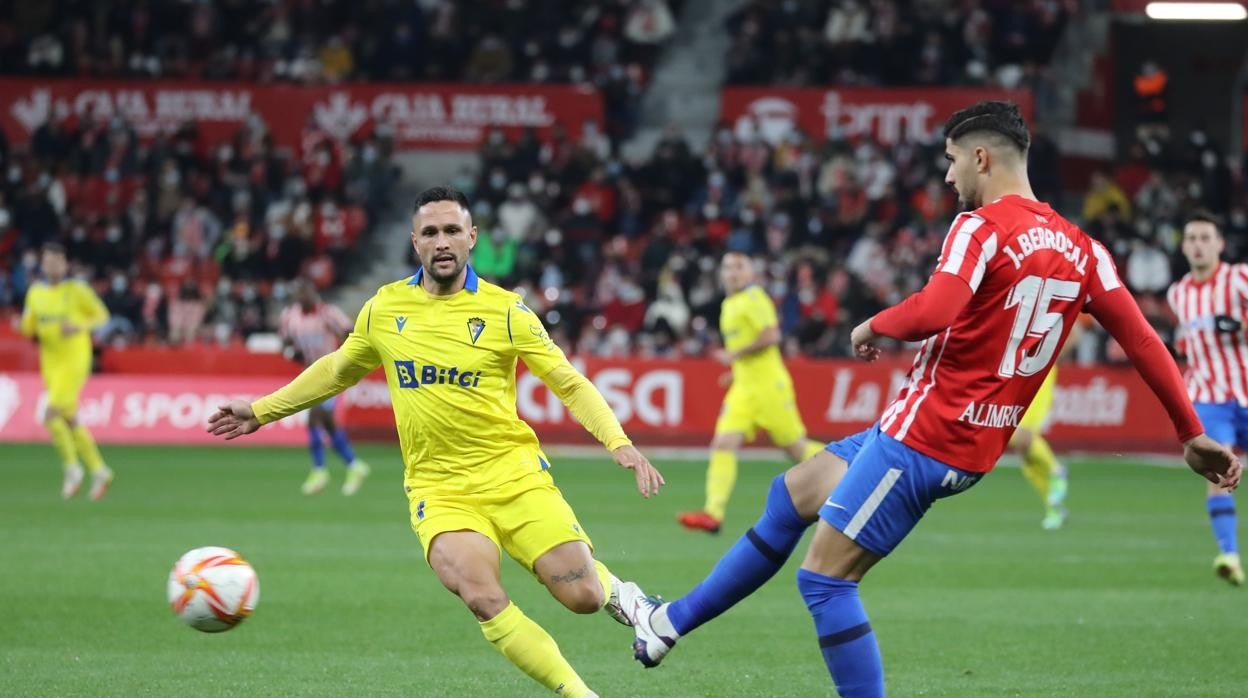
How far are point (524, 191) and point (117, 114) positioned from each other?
820 centimetres

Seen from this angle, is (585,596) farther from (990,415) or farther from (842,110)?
(842,110)

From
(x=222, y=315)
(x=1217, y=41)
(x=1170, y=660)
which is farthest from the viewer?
(x=1217, y=41)

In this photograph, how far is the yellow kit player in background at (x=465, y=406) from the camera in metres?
7.49

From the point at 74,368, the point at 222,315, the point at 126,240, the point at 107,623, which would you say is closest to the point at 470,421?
the point at 107,623

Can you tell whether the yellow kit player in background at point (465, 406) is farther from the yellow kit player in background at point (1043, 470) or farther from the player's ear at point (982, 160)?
the yellow kit player in background at point (1043, 470)

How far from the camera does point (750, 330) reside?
53.1 feet

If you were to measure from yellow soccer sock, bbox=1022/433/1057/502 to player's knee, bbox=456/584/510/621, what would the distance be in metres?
10.0

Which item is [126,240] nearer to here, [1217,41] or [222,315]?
[222,315]

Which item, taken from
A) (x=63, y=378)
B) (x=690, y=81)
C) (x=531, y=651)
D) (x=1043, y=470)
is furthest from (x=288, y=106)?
(x=531, y=651)

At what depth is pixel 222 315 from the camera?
28.7 metres

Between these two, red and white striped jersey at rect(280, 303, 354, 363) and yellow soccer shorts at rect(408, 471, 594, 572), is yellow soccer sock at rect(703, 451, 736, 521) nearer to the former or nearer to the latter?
red and white striped jersey at rect(280, 303, 354, 363)

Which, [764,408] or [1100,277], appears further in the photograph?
[764,408]

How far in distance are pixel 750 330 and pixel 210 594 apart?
29.9 feet

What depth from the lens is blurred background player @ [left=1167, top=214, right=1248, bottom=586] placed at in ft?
41.0
